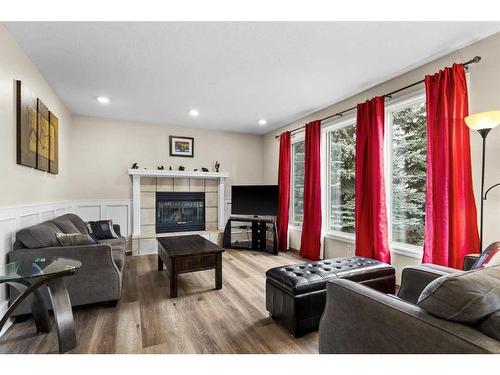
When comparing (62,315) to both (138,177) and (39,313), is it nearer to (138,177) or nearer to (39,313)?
(39,313)

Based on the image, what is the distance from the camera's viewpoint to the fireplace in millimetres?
5051

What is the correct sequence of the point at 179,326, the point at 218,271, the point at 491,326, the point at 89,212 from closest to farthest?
the point at 491,326 → the point at 179,326 → the point at 218,271 → the point at 89,212

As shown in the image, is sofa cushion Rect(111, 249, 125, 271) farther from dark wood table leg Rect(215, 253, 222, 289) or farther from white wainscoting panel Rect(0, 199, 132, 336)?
dark wood table leg Rect(215, 253, 222, 289)

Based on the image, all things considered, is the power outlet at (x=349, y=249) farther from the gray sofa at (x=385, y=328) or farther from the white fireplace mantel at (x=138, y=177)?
the white fireplace mantel at (x=138, y=177)

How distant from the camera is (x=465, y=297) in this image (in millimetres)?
925

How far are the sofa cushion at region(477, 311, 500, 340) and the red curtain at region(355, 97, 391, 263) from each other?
2.18 meters

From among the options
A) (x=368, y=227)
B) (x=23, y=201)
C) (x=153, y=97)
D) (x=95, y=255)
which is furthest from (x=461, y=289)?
(x=153, y=97)

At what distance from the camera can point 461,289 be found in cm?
94

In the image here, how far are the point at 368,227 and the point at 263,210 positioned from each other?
2078 millimetres

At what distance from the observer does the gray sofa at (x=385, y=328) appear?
0.88 metres

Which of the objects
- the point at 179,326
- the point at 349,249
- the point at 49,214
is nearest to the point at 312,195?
the point at 349,249

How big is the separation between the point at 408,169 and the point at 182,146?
4031mm

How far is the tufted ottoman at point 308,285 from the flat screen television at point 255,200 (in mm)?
2368

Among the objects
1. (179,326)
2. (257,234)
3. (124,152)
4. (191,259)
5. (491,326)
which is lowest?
(179,326)
